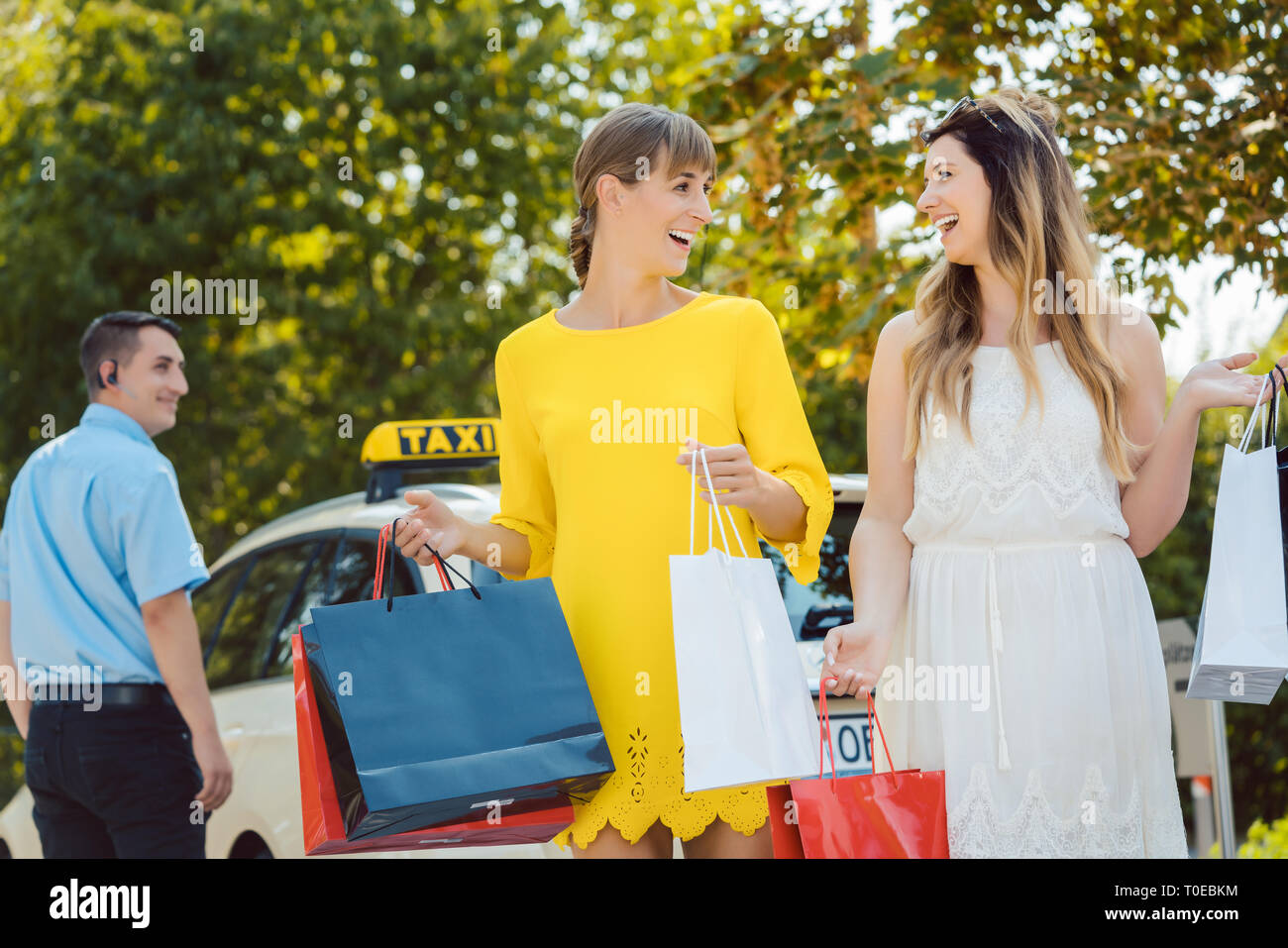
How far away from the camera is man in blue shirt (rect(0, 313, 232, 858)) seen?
13.1ft

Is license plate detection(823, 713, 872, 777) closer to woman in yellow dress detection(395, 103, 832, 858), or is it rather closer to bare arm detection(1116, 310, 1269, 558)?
woman in yellow dress detection(395, 103, 832, 858)

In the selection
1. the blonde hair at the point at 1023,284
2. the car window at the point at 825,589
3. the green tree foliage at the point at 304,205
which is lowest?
the car window at the point at 825,589

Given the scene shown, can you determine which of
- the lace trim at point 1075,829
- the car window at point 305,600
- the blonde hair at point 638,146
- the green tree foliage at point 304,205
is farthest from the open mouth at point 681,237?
the green tree foliage at point 304,205

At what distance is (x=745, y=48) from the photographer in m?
6.74

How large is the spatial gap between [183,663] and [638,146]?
2233 mm

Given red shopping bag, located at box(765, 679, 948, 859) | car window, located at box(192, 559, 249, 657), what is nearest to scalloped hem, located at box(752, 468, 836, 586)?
red shopping bag, located at box(765, 679, 948, 859)

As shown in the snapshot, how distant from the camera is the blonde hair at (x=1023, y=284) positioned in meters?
2.46

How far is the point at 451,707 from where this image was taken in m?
2.38

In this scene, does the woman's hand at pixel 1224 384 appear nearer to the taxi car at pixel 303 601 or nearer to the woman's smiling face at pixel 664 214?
the woman's smiling face at pixel 664 214

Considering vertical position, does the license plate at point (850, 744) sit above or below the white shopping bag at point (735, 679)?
below

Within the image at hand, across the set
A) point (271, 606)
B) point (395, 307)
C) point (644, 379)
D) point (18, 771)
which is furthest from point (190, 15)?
point (644, 379)

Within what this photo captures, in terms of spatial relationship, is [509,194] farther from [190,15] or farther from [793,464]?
[793,464]

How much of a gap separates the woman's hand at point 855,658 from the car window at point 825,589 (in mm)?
1305

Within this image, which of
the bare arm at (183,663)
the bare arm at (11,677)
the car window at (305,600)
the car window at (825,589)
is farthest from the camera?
the car window at (305,600)
